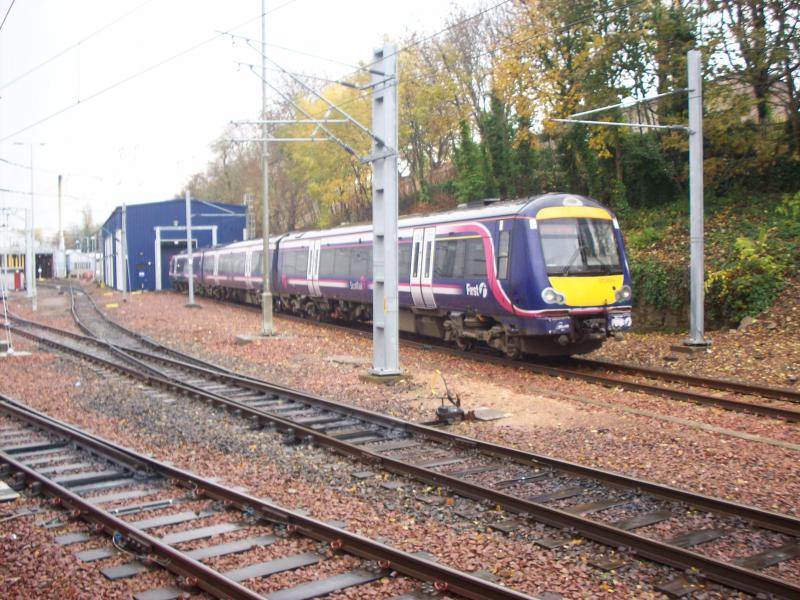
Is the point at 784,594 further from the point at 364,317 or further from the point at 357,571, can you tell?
the point at 364,317

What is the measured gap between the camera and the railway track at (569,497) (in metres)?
5.47

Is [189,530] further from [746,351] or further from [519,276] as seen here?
[746,351]

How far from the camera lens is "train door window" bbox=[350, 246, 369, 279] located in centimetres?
2059

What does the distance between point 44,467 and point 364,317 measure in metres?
14.5

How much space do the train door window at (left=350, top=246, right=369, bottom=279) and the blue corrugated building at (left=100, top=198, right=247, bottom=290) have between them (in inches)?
1125

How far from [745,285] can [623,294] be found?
15.6ft

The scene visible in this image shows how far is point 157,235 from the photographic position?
4847 cm

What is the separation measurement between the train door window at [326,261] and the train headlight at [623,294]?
10.3 metres

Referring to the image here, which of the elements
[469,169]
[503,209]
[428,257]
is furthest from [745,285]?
[469,169]

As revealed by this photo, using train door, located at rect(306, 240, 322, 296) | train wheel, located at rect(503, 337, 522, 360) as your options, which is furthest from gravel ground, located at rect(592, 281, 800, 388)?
train door, located at rect(306, 240, 322, 296)

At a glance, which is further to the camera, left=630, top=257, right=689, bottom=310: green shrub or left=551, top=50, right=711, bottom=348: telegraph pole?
left=630, top=257, right=689, bottom=310: green shrub

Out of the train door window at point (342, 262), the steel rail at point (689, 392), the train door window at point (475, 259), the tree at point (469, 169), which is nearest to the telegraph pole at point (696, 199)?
the steel rail at point (689, 392)

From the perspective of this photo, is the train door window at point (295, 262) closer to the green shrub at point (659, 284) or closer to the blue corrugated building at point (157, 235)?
the green shrub at point (659, 284)

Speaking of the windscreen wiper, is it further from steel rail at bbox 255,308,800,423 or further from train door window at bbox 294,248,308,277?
train door window at bbox 294,248,308,277
